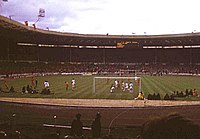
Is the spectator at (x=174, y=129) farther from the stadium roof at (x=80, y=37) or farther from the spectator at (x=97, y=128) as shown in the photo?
the stadium roof at (x=80, y=37)

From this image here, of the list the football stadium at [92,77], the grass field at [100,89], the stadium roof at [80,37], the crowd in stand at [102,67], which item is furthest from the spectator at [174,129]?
the crowd in stand at [102,67]

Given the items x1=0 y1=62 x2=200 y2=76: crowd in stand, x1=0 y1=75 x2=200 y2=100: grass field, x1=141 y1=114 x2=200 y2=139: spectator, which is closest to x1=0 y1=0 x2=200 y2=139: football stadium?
x1=0 y1=75 x2=200 y2=100: grass field

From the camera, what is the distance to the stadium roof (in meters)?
55.8

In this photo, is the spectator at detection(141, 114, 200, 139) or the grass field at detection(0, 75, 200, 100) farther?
the grass field at detection(0, 75, 200, 100)

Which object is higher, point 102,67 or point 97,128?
point 102,67

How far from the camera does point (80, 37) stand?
7244 centimetres

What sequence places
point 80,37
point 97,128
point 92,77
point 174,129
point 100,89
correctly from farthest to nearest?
point 80,37
point 92,77
point 100,89
point 97,128
point 174,129

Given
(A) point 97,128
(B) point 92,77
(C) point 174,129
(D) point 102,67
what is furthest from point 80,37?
(C) point 174,129

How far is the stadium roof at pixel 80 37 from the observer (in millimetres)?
55825

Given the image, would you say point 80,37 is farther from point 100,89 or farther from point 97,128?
point 97,128

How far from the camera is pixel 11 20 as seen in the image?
4741cm

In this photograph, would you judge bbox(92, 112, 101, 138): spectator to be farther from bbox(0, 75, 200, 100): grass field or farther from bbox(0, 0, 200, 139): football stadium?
bbox(0, 75, 200, 100): grass field

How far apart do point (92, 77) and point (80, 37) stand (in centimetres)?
1607

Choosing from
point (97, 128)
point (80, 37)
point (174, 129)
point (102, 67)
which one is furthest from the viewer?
point (102, 67)
